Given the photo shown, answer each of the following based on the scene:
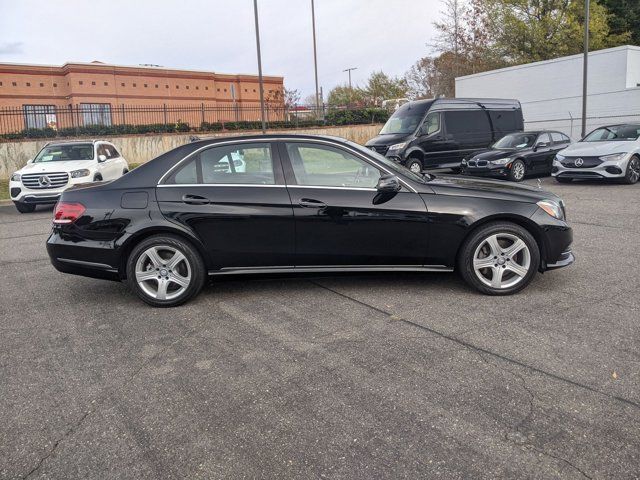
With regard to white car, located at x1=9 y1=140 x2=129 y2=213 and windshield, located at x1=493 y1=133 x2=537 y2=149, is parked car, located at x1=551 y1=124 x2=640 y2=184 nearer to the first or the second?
windshield, located at x1=493 y1=133 x2=537 y2=149

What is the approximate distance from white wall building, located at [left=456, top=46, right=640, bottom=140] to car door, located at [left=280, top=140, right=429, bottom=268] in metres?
22.1

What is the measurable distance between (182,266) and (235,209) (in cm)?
70

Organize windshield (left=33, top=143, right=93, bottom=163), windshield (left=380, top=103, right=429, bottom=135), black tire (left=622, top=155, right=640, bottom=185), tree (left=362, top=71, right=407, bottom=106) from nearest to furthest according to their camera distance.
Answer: black tire (left=622, top=155, right=640, bottom=185)
windshield (left=33, top=143, right=93, bottom=163)
windshield (left=380, top=103, right=429, bottom=135)
tree (left=362, top=71, right=407, bottom=106)

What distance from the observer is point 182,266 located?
192 inches

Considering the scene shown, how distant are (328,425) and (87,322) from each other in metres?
2.69

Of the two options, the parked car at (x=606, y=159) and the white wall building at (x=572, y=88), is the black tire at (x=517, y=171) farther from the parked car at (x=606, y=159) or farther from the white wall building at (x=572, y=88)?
the white wall building at (x=572, y=88)

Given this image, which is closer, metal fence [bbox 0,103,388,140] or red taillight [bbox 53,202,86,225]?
red taillight [bbox 53,202,86,225]

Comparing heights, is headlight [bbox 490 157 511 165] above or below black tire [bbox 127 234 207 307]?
above

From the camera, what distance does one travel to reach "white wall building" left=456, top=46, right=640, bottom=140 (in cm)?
2358

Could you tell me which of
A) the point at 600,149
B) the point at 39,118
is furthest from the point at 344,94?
the point at 600,149

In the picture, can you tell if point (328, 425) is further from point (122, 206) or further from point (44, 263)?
point (44, 263)

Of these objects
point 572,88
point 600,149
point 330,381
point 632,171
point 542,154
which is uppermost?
point 572,88

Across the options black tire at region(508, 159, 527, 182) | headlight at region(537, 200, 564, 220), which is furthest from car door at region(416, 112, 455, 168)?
headlight at region(537, 200, 564, 220)

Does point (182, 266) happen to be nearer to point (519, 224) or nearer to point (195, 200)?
point (195, 200)
